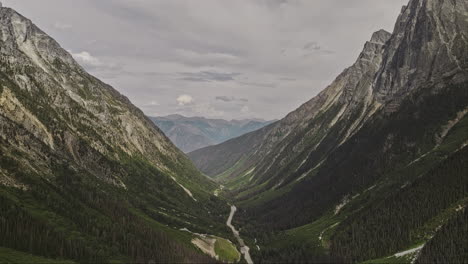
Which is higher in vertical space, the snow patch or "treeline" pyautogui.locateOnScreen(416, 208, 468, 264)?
"treeline" pyautogui.locateOnScreen(416, 208, 468, 264)

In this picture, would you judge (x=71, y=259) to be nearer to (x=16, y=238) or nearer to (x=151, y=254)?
(x=16, y=238)

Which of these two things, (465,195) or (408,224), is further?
(408,224)

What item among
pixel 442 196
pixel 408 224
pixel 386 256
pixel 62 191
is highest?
pixel 62 191

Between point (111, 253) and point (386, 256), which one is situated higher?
point (111, 253)

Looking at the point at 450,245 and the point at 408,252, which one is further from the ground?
the point at 450,245

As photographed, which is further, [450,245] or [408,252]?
[408,252]

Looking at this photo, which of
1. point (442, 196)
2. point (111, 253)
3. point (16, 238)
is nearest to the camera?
point (16, 238)

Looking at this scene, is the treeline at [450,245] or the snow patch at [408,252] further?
the snow patch at [408,252]

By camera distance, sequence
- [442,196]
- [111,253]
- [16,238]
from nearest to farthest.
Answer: [16,238]
[111,253]
[442,196]

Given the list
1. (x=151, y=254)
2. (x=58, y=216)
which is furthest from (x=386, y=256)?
(x=58, y=216)

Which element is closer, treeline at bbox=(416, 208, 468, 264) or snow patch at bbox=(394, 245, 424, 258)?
treeline at bbox=(416, 208, 468, 264)

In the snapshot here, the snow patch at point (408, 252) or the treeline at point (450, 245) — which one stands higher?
the treeline at point (450, 245)
